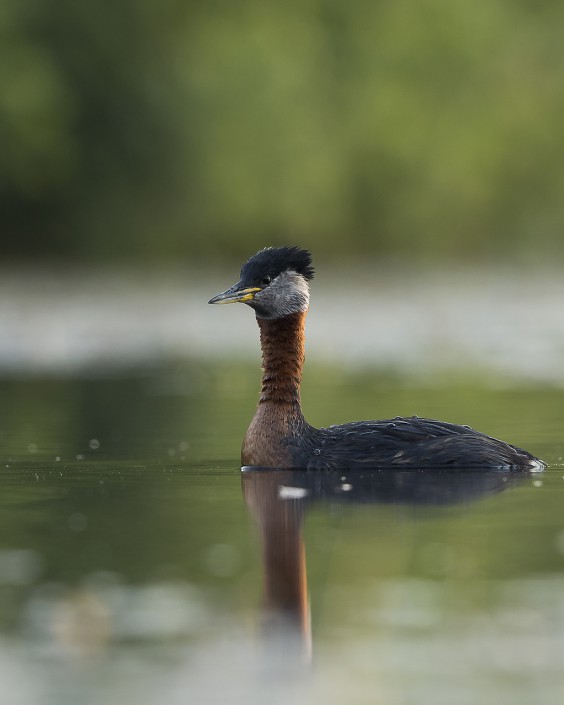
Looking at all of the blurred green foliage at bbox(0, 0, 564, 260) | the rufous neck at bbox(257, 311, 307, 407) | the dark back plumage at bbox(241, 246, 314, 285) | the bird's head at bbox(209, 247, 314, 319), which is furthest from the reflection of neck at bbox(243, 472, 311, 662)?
the blurred green foliage at bbox(0, 0, 564, 260)

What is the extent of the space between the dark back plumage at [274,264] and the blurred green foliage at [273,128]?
33703 millimetres

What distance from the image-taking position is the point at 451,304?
3262cm

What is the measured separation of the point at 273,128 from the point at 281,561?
42.9m

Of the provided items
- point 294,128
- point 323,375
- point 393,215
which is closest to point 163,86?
point 294,128

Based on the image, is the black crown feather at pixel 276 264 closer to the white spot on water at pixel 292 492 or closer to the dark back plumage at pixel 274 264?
the dark back plumage at pixel 274 264

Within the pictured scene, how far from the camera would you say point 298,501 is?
9672mm

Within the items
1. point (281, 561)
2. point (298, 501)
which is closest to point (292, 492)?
point (298, 501)

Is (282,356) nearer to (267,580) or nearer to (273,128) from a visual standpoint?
(267,580)

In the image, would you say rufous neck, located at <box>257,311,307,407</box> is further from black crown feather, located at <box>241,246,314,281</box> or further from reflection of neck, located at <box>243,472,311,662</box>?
reflection of neck, located at <box>243,472,311,662</box>

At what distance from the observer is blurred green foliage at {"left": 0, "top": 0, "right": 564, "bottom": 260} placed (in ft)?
154

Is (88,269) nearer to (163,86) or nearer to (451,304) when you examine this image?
(163,86)

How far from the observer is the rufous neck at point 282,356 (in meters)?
11.5

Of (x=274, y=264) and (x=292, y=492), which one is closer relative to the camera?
(x=292, y=492)

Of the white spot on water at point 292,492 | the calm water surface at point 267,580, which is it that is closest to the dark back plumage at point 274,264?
the calm water surface at point 267,580
